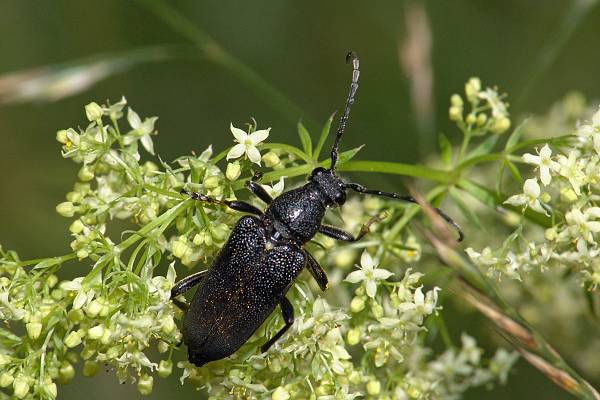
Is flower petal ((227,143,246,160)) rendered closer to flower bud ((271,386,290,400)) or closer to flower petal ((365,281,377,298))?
flower petal ((365,281,377,298))

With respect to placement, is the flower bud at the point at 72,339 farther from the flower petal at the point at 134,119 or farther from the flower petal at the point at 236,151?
the flower petal at the point at 134,119

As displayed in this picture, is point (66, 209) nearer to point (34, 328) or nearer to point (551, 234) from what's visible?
point (34, 328)

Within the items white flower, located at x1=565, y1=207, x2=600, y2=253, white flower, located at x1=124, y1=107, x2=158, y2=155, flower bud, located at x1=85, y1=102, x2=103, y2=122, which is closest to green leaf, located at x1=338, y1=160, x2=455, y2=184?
white flower, located at x1=565, y1=207, x2=600, y2=253

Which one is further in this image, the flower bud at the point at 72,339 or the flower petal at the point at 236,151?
the flower petal at the point at 236,151

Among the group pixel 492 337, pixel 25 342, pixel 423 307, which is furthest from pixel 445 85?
pixel 25 342

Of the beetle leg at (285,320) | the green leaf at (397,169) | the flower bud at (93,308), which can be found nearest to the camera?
the flower bud at (93,308)

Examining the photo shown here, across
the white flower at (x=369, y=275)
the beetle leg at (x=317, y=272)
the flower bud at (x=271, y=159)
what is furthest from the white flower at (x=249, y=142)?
the white flower at (x=369, y=275)
